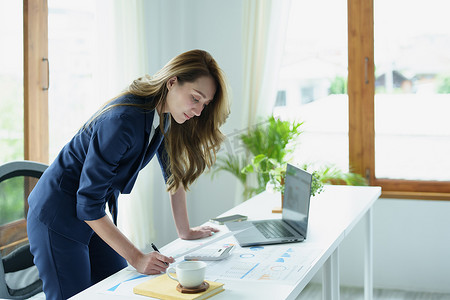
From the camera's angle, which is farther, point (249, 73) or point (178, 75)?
point (249, 73)

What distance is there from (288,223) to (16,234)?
1.03 metres

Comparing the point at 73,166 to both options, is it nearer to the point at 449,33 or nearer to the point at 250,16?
the point at 250,16

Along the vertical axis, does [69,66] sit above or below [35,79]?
above

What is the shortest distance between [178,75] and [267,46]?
218 centimetres

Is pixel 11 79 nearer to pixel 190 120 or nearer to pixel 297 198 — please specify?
pixel 190 120

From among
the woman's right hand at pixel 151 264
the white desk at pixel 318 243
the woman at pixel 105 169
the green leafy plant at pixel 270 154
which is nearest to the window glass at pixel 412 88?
the green leafy plant at pixel 270 154

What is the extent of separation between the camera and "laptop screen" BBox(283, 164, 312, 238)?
2105 mm

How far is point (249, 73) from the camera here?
3.91 metres

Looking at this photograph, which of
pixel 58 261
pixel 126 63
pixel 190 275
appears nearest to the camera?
pixel 190 275

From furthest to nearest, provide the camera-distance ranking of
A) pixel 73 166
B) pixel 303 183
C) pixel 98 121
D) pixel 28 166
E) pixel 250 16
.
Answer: pixel 250 16
pixel 303 183
pixel 28 166
pixel 73 166
pixel 98 121

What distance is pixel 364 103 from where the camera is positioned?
385cm

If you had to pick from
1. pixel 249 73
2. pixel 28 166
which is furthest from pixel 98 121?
pixel 249 73

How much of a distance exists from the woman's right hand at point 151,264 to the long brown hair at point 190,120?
0.42 meters

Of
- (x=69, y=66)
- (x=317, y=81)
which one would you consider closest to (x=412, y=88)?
(x=317, y=81)
